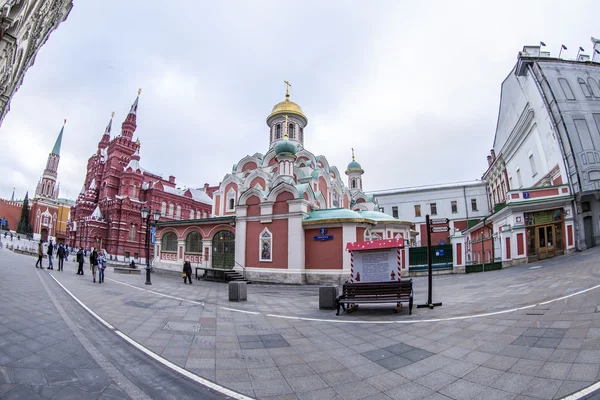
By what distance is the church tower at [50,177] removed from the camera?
248ft

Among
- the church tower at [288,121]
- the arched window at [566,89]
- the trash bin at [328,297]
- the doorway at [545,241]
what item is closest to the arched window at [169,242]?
the church tower at [288,121]

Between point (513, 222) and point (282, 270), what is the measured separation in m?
14.3

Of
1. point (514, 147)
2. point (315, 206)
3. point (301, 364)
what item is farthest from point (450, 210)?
point (301, 364)

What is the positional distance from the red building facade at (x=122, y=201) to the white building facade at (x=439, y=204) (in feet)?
114

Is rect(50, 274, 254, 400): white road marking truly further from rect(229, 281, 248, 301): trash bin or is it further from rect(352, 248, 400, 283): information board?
rect(352, 248, 400, 283): information board

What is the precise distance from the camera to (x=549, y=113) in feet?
62.2

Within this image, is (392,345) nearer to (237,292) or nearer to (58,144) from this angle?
(237,292)

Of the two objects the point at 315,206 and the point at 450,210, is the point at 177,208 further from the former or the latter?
the point at 450,210

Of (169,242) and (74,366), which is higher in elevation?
(169,242)

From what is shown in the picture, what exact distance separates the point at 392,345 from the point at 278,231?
43.6 ft

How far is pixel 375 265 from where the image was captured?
1000cm

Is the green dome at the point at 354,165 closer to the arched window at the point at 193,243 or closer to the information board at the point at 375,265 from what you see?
the arched window at the point at 193,243

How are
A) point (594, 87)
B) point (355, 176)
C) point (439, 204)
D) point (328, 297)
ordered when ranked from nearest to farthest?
point (328, 297)
point (594, 87)
point (355, 176)
point (439, 204)

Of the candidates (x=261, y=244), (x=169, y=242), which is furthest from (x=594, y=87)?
(x=169, y=242)
